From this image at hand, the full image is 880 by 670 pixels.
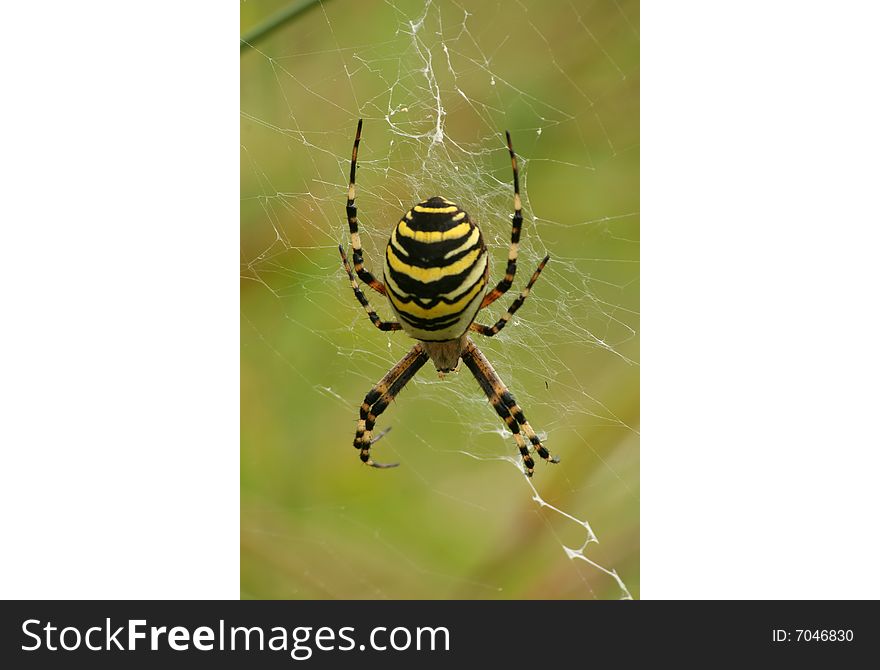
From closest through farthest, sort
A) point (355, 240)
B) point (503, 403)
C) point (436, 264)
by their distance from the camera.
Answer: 1. point (436, 264)
2. point (355, 240)
3. point (503, 403)

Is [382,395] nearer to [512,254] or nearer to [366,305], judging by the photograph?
[366,305]

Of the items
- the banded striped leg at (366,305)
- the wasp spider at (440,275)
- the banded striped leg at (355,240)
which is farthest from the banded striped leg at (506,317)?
the banded striped leg at (355,240)

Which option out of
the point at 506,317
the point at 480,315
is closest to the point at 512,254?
the point at 506,317

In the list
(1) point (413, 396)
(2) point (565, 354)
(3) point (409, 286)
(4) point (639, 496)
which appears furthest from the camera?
(1) point (413, 396)

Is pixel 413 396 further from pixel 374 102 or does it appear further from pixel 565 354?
pixel 374 102

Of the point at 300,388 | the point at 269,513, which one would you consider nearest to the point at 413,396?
the point at 300,388

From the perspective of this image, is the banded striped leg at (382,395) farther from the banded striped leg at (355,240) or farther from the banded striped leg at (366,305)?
the banded striped leg at (355,240)
